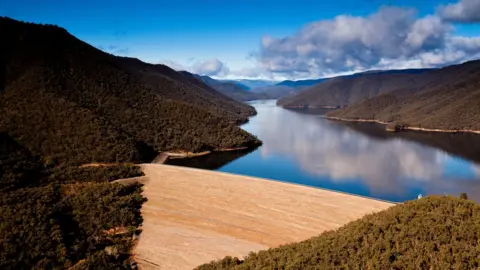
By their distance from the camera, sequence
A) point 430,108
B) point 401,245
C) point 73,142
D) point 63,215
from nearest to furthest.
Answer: point 401,245, point 63,215, point 73,142, point 430,108

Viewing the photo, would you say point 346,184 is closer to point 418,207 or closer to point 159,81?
point 418,207

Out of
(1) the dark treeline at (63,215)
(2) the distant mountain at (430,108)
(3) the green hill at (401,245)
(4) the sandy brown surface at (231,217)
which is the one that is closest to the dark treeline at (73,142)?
(1) the dark treeline at (63,215)

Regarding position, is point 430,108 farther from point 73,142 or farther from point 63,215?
point 63,215

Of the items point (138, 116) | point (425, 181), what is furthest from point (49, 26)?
point (425, 181)

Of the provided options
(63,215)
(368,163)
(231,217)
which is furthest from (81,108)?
(368,163)

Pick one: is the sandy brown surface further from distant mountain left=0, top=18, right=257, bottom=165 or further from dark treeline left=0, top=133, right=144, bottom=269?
distant mountain left=0, top=18, right=257, bottom=165

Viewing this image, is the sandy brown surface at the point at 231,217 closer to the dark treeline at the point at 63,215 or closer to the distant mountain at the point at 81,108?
the dark treeline at the point at 63,215

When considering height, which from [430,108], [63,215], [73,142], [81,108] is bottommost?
[63,215]
